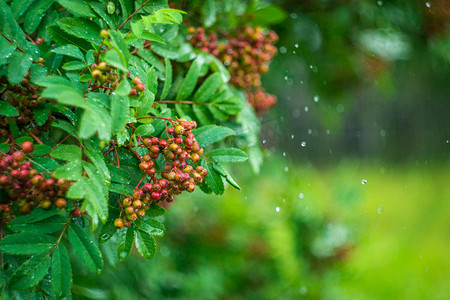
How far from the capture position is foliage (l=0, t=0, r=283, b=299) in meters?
0.41

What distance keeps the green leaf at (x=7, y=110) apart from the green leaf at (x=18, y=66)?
2 cm

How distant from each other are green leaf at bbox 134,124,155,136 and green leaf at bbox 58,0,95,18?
4.8 inches

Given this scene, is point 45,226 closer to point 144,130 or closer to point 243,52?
point 144,130

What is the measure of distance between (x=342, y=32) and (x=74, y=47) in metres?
0.94

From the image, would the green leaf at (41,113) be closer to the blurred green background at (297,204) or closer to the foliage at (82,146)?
the foliage at (82,146)

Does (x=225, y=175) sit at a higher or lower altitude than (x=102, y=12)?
lower

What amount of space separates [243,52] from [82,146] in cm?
36

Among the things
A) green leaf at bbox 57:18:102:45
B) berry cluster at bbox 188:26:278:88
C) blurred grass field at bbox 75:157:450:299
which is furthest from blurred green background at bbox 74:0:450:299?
green leaf at bbox 57:18:102:45

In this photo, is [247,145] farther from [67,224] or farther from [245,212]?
[245,212]

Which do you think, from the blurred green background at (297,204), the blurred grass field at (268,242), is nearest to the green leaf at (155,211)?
the blurred green background at (297,204)

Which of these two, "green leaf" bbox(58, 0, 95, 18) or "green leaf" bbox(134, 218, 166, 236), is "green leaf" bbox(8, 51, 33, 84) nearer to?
"green leaf" bbox(58, 0, 95, 18)

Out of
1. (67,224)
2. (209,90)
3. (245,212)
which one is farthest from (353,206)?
(67,224)

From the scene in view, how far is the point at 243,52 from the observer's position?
A: 0.73m

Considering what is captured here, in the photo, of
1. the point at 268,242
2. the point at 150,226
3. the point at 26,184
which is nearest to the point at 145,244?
the point at 150,226
